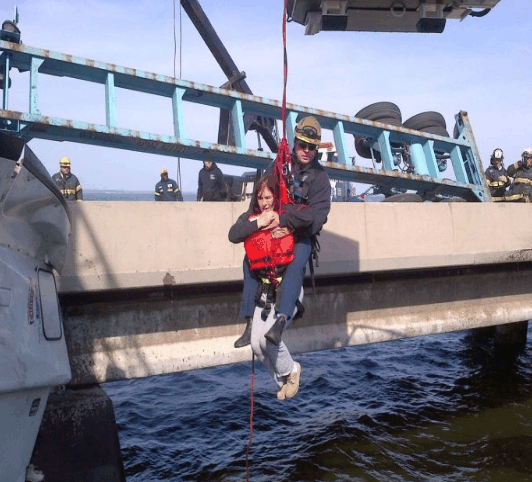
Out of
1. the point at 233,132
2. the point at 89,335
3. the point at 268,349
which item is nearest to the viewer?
the point at 268,349

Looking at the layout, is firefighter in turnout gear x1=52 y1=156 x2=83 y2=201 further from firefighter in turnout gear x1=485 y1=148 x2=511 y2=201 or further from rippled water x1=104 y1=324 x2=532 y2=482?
firefighter in turnout gear x1=485 y1=148 x2=511 y2=201

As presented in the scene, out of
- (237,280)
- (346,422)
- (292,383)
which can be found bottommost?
(346,422)

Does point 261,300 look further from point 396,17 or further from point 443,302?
point 396,17

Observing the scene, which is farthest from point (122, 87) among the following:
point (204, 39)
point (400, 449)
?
point (204, 39)

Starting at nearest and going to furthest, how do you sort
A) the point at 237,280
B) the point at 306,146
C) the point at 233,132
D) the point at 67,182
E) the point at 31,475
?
1. the point at 31,475
2. the point at 306,146
3. the point at 237,280
4. the point at 233,132
5. the point at 67,182

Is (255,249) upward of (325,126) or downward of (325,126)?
downward

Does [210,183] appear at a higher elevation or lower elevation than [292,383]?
higher

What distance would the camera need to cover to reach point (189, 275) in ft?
16.8

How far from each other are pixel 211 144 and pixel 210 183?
143 inches

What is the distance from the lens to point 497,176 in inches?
A: 519

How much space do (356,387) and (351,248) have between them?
A: 4254 mm

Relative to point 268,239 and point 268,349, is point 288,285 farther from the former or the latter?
point 268,349

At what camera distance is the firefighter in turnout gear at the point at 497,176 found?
13.1 meters

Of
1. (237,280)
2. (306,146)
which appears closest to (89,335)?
(237,280)
